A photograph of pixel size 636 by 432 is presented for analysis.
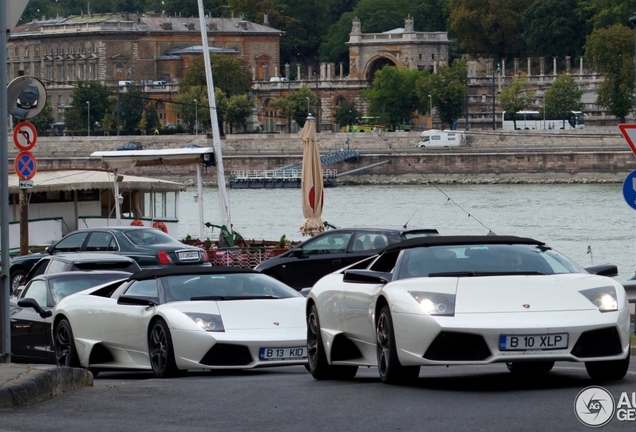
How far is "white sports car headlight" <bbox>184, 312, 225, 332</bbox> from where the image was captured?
476 inches

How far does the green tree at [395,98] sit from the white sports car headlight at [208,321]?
12218 centimetres

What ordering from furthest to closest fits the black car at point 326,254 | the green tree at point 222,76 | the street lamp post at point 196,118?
the green tree at point 222,76 < the street lamp post at point 196,118 < the black car at point 326,254

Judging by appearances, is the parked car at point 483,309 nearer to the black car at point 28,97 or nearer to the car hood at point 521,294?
the car hood at point 521,294

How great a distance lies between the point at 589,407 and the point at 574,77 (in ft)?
443

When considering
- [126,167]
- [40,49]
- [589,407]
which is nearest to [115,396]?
[589,407]

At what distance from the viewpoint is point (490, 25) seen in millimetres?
153250

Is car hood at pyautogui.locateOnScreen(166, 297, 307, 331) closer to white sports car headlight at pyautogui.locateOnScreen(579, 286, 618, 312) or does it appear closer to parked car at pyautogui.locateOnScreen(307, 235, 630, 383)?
parked car at pyautogui.locateOnScreen(307, 235, 630, 383)

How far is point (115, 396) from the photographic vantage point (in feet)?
33.4

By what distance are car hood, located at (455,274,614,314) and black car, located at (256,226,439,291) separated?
10299 mm

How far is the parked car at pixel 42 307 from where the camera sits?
14.9m

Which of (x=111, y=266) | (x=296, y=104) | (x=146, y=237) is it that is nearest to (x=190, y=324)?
(x=111, y=266)

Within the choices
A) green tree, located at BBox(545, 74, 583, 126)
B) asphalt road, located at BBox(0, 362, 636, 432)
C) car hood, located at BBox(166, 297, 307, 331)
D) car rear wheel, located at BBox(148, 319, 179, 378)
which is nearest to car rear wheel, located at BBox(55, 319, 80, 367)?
car rear wheel, located at BBox(148, 319, 179, 378)

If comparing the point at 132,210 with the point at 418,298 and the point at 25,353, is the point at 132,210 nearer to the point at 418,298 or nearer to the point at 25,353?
the point at 25,353

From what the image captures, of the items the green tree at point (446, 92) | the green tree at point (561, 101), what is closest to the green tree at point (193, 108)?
the green tree at point (446, 92)
